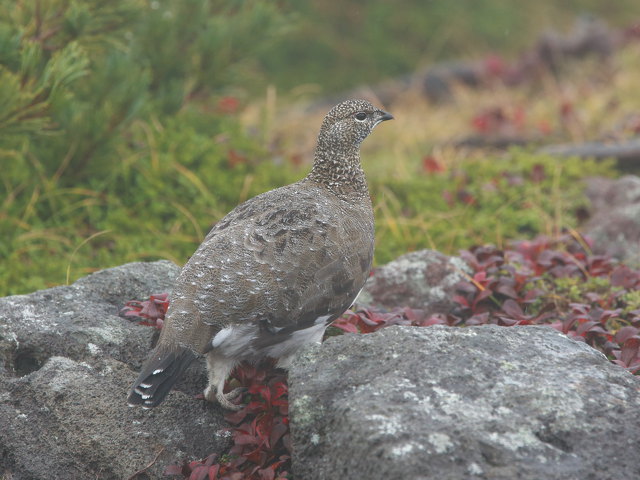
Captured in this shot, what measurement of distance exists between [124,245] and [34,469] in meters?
3.08

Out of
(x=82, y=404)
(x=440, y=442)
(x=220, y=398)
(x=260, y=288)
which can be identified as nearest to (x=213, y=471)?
(x=220, y=398)

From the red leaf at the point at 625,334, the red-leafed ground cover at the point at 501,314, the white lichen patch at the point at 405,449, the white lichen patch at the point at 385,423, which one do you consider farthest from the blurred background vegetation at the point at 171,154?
the white lichen patch at the point at 405,449

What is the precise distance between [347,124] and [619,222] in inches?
111

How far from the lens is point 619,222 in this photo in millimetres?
6289

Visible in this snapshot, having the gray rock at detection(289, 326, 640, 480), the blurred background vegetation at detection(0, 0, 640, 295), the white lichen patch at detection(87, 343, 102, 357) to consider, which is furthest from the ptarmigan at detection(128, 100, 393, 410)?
the blurred background vegetation at detection(0, 0, 640, 295)

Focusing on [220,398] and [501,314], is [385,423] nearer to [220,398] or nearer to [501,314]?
[220,398]

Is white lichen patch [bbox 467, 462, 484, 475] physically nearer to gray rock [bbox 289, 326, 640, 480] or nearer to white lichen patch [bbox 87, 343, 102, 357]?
gray rock [bbox 289, 326, 640, 480]

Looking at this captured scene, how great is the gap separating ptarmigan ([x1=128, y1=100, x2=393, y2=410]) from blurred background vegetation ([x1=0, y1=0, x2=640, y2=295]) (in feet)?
5.10

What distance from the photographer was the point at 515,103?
11383mm

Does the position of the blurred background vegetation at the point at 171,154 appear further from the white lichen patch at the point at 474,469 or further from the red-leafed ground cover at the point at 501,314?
the white lichen patch at the point at 474,469

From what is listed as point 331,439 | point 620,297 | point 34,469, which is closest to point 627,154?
point 620,297

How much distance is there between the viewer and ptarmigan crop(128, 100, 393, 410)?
3.47m

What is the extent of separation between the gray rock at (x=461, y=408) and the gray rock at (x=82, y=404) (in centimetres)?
72

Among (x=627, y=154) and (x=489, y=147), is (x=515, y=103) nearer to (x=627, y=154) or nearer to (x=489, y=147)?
(x=489, y=147)
